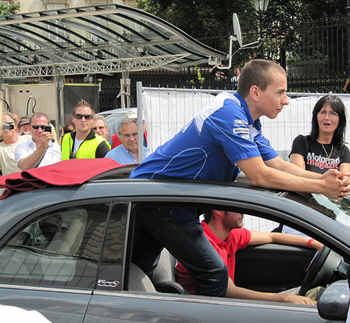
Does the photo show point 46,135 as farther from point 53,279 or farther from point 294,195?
point 294,195

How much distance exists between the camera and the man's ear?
2455mm

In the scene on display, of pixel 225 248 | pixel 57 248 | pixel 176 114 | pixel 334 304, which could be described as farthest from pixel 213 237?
pixel 176 114

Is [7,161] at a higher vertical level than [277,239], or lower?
higher

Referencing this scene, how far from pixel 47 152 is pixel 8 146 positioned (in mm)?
1200

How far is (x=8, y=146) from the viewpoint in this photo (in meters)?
5.89

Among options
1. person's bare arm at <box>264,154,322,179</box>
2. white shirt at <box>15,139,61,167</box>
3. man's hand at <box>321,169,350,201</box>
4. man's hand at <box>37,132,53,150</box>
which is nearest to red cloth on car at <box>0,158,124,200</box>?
person's bare arm at <box>264,154,322,179</box>

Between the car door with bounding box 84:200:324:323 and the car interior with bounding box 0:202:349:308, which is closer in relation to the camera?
the car door with bounding box 84:200:324:323

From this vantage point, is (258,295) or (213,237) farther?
(213,237)

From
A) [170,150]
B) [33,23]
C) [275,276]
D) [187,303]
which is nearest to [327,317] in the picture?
[187,303]

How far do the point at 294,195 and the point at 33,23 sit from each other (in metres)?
13.7

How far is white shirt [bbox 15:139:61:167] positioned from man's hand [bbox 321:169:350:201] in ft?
11.6

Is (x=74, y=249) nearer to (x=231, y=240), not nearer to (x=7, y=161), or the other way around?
(x=231, y=240)

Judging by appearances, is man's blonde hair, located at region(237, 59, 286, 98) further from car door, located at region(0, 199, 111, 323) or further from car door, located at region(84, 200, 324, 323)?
car door, located at region(0, 199, 111, 323)

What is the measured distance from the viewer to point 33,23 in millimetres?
13844
